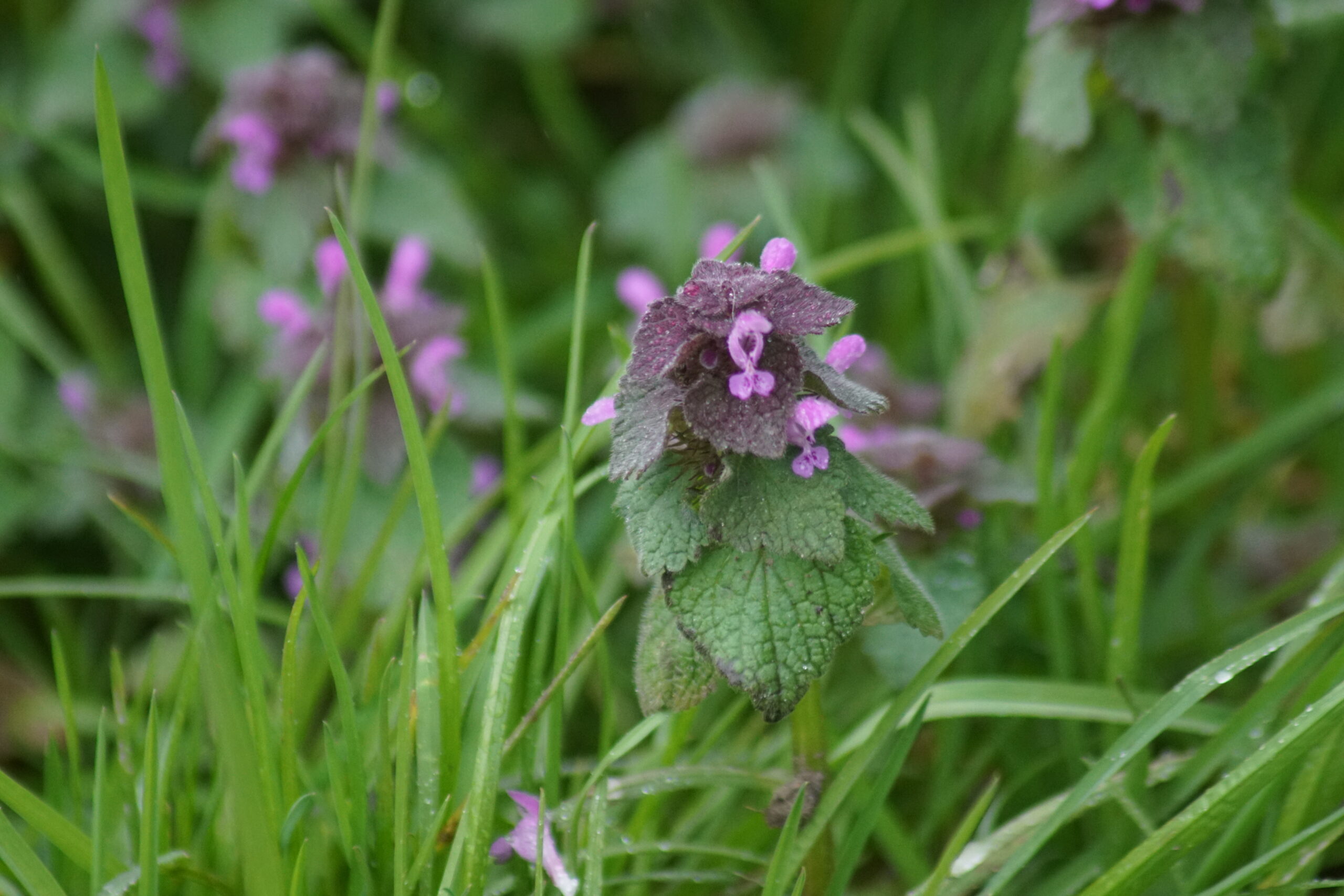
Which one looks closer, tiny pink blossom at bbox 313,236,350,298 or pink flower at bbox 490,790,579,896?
pink flower at bbox 490,790,579,896

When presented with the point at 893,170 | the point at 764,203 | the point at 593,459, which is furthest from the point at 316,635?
the point at 764,203

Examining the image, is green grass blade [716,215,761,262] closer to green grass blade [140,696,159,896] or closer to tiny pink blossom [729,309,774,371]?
tiny pink blossom [729,309,774,371]

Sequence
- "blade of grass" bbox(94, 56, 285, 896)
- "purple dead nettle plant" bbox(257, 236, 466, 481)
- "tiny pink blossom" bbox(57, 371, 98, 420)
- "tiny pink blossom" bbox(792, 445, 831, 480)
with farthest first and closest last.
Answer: "tiny pink blossom" bbox(57, 371, 98, 420), "purple dead nettle plant" bbox(257, 236, 466, 481), "tiny pink blossom" bbox(792, 445, 831, 480), "blade of grass" bbox(94, 56, 285, 896)

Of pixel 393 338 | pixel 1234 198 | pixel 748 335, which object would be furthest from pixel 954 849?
pixel 393 338

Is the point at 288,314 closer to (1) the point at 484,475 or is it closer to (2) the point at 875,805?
(1) the point at 484,475

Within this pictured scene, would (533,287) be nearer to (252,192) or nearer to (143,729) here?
(252,192)

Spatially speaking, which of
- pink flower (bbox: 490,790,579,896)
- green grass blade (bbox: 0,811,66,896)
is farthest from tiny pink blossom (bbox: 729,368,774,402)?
green grass blade (bbox: 0,811,66,896)
